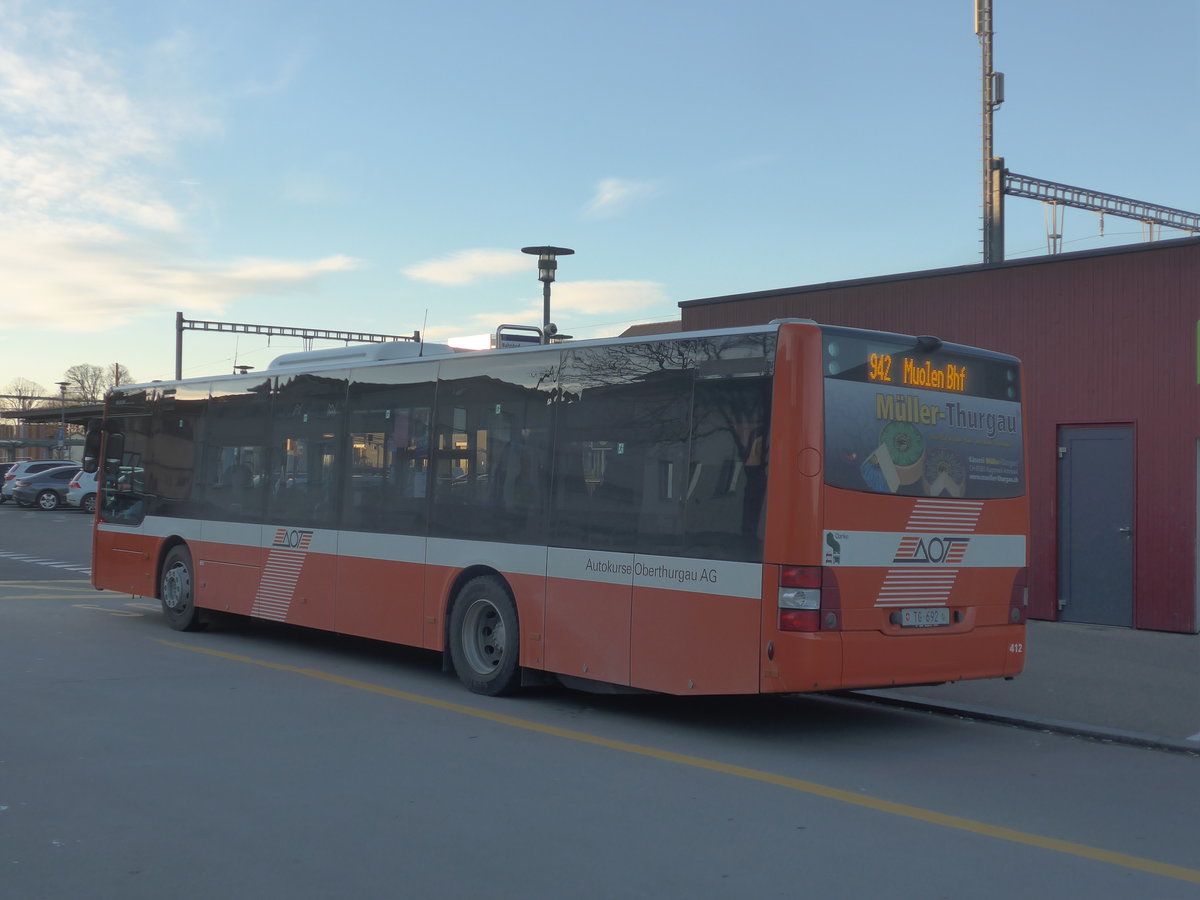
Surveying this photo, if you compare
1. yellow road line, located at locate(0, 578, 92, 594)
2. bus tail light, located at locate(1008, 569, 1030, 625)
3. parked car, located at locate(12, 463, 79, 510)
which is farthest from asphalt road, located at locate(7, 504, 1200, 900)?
parked car, located at locate(12, 463, 79, 510)

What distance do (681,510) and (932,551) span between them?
1736 millimetres

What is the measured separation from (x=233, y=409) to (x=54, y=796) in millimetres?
7622

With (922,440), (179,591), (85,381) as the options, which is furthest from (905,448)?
(85,381)

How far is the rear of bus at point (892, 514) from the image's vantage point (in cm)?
809

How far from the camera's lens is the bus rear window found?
834cm

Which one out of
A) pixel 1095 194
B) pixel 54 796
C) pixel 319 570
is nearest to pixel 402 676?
pixel 319 570

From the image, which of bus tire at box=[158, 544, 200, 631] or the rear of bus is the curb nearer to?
the rear of bus

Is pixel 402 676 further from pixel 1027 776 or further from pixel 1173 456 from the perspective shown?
pixel 1173 456

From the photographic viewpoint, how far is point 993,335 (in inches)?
613

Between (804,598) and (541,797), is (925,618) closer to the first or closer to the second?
(804,598)

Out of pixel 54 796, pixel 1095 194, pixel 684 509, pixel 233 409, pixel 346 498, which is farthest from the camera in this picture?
pixel 1095 194

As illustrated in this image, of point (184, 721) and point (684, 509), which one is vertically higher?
point (684, 509)

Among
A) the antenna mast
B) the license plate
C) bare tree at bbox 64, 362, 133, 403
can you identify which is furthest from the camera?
bare tree at bbox 64, 362, 133, 403

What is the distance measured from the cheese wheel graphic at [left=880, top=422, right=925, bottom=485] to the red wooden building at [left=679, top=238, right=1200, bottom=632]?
6498 millimetres
